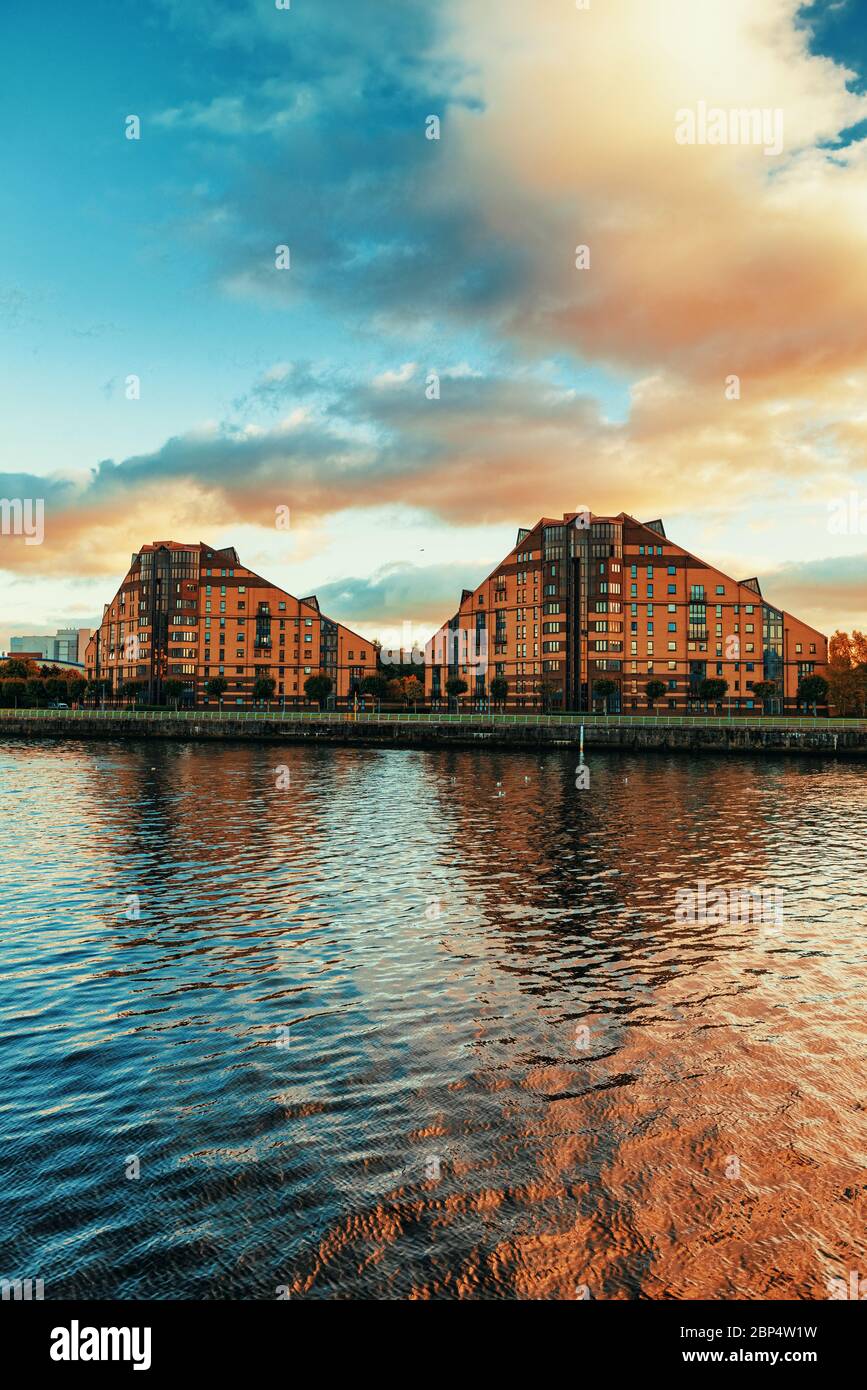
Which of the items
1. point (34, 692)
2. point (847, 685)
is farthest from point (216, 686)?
point (847, 685)

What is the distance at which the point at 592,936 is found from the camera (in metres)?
24.1

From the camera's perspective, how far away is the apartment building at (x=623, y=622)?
160m

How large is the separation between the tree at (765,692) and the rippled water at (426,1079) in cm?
12916

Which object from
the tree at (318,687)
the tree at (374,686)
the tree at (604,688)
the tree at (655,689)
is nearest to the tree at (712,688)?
the tree at (655,689)

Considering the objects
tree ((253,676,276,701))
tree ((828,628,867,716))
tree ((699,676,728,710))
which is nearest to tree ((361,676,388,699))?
tree ((253,676,276,701))

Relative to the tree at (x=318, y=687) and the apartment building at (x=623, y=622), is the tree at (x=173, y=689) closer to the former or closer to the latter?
the tree at (x=318, y=687)

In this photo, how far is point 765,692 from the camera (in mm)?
157250

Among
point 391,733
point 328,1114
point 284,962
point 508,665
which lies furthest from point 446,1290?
point 508,665

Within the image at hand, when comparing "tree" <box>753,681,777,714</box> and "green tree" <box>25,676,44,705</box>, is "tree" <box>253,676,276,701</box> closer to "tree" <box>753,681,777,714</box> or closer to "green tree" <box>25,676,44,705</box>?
"green tree" <box>25,676,44,705</box>

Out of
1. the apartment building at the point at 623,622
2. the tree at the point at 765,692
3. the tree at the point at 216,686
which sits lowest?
the tree at the point at 765,692

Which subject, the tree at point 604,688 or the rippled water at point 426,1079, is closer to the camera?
the rippled water at point 426,1079

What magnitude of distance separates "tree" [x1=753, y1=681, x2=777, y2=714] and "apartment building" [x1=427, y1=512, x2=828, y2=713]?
5.70 feet
